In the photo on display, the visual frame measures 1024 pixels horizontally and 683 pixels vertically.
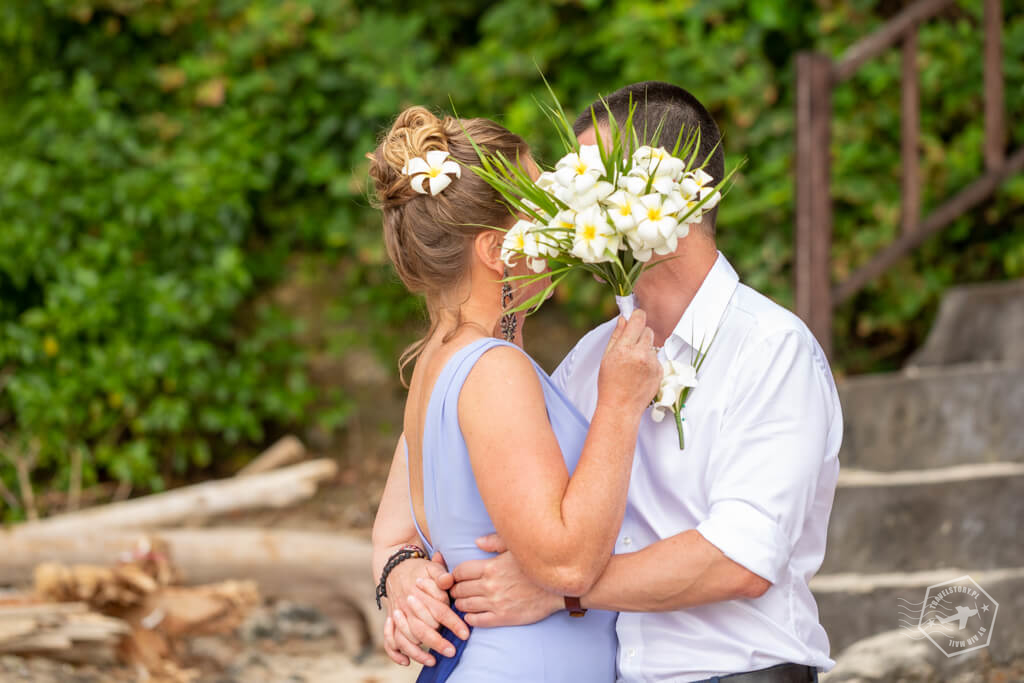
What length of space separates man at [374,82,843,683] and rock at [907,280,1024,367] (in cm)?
323

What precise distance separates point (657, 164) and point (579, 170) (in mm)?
129

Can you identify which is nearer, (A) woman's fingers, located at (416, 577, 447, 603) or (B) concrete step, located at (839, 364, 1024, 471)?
(A) woman's fingers, located at (416, 577, 447, 603)

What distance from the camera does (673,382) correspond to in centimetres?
187

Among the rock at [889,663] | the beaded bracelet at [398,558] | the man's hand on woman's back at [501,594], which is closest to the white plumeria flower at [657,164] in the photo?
the man's hand on woman's back at [501,594]

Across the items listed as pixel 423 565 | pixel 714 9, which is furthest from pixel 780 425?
pixel 714 9

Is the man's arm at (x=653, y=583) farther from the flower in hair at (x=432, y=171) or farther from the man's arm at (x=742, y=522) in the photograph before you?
the flower in hair at (x=432, y=171)

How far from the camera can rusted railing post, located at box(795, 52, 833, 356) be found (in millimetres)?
4688

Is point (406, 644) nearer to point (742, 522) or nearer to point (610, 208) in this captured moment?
point (742, 522)

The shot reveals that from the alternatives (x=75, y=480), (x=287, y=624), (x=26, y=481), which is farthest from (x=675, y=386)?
(x=75, y=480)

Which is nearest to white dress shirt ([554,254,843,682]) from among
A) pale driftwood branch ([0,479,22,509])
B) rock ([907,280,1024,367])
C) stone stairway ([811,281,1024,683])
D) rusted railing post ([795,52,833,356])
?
stone stairway ([811,281,1024,683])

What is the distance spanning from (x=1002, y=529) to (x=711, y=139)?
2286 millimetres

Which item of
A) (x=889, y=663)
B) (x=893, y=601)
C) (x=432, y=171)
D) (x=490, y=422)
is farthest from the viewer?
(x=893, y=601)

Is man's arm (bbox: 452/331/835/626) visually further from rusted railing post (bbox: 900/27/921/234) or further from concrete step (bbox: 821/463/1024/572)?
rusted railing post (bbox: 900/27/921/234)

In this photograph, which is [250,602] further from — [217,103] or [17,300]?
[217,103]
